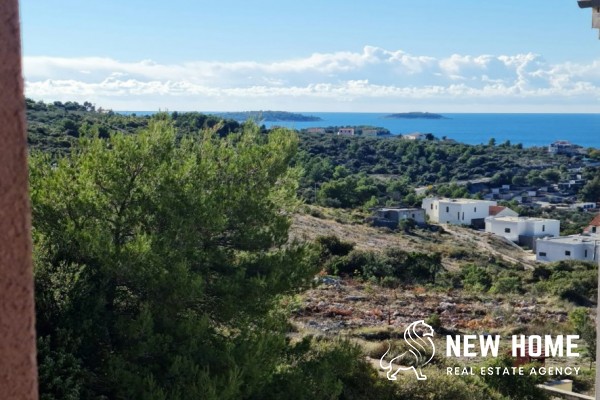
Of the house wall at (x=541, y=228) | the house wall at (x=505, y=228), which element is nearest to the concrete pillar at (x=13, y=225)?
the house wall at (x=541, y=228)

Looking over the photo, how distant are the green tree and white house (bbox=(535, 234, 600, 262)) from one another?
35.8 m

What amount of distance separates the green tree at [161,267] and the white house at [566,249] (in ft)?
118

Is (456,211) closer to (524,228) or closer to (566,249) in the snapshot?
(524,228)

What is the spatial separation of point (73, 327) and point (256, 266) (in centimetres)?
241

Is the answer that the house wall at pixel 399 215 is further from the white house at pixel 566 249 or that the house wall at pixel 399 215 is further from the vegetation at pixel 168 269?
the vegetation at pixel 168 269

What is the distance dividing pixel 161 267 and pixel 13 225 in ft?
21.3

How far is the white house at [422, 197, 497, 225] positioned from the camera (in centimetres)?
5759

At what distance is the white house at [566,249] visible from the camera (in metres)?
41.9

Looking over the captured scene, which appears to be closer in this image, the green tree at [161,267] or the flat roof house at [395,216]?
the green tree at [161,267]

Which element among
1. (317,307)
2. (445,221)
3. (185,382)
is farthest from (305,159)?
(185,382)

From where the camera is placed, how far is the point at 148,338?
724 cm

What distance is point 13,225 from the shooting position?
1.05m
